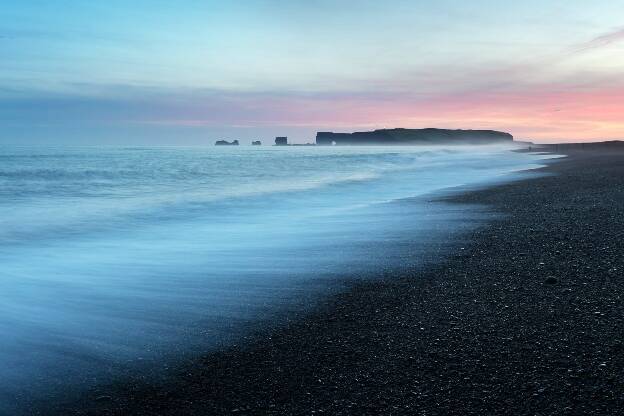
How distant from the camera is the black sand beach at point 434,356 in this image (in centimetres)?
259

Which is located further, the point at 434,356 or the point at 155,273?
the point at 155,273

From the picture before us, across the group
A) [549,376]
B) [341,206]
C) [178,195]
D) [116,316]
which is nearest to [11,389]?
[116,316]

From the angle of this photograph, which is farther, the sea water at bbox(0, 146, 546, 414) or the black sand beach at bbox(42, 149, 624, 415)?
the sea water at bbox(0, 146, 546, 414)

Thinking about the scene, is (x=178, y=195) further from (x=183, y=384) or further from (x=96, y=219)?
(x=183, y=384)

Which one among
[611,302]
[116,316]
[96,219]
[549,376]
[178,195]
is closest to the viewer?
[549,376]

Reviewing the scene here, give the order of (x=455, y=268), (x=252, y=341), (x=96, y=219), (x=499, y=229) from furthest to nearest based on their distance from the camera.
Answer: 1. (x=96, y=219)
2. (x=499, y=229)
3. (x=455, y=268)
4. (x=252, y=341)

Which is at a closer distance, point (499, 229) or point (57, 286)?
point (57, 286)

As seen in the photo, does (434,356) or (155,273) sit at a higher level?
(434,356)

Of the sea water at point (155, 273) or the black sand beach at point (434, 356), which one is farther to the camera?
the sea water at point (155, 273)

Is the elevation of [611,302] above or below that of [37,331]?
above

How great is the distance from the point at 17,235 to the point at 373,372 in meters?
8.90

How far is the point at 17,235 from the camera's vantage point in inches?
366

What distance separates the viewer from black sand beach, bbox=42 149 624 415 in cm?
259

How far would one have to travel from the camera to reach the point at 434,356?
10.1 ft
